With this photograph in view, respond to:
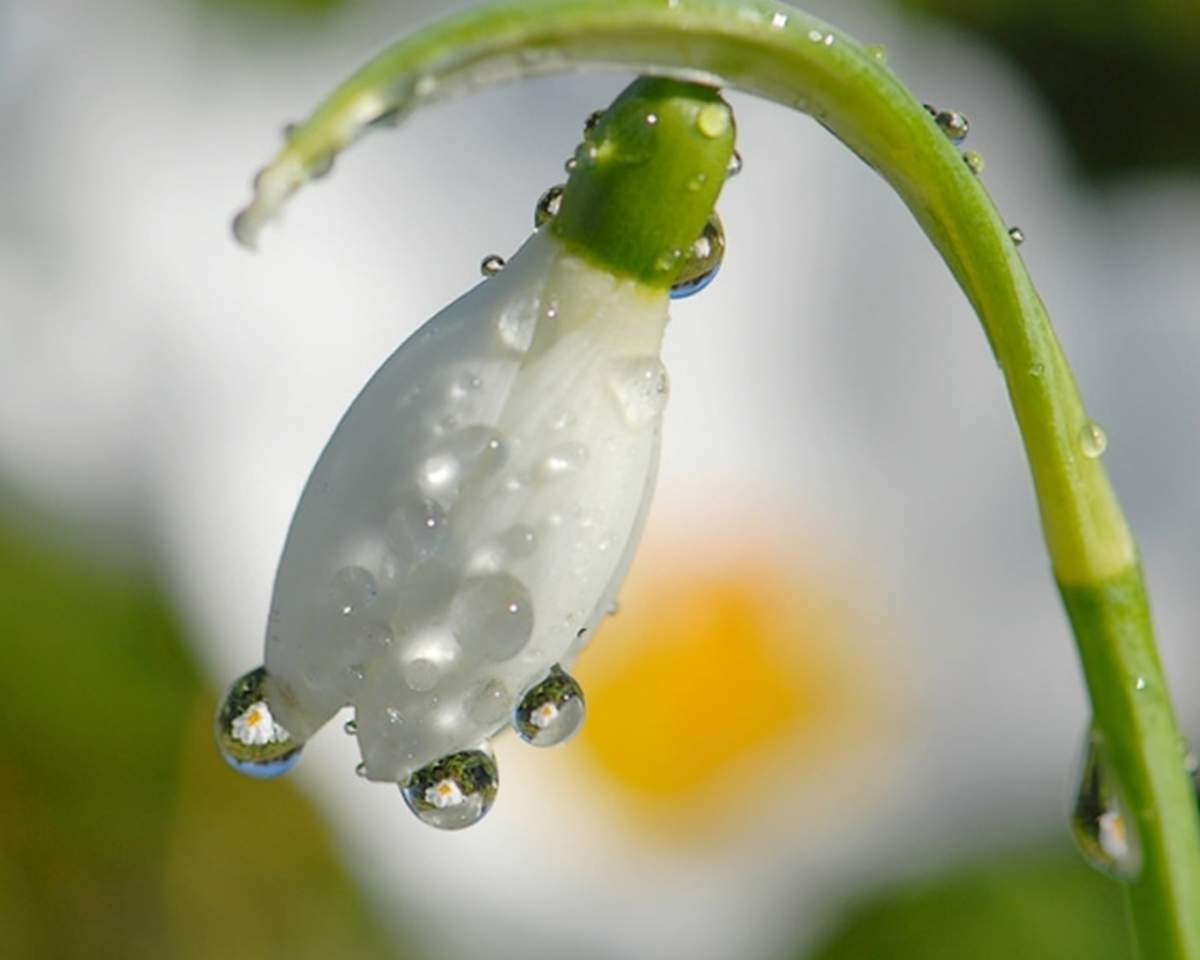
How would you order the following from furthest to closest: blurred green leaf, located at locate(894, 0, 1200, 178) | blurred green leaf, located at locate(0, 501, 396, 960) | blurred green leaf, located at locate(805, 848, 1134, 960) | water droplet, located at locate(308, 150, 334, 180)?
blurred green leaf, located at locate(894, 0, 1200, 178)
blurred green leaf, located at locate(805, 848, 1134, 960)
blurred green leaf, located at locate(0, 501, 396, 960)
water droplet, located at locate(308, 150, 334, 180)

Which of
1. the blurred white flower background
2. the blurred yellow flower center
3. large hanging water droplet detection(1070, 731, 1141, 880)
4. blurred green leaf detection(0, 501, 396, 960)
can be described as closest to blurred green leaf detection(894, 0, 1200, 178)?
the blurred white flower background

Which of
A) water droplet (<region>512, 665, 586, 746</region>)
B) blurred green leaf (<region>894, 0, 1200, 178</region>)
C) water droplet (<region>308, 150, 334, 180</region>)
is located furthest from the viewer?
blurred green leaf (<region>894, 0, 1200, 178</region>)

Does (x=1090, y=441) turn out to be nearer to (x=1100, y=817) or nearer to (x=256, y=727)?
(x=1100, y=817)

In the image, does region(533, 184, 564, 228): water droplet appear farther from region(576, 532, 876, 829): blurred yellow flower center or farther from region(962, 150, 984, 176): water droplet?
region(576, 532, 876, 829): blurred yellow flower center

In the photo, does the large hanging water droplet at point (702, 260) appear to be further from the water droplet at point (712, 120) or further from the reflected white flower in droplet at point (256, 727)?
the reflected white flower in droplet at point (256, 727)

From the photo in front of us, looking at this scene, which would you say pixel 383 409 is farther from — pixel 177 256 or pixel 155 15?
pixel 155 15

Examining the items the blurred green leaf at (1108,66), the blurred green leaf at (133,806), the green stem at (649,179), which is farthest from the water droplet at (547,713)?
the blurred green leaf at (1108,66)

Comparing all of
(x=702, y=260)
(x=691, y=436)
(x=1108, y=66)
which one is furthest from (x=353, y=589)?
(x=1108, y=66)
